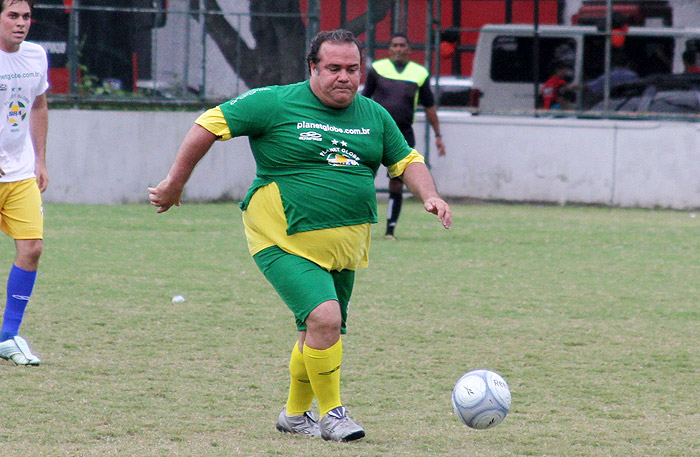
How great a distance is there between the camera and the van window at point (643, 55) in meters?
16.3

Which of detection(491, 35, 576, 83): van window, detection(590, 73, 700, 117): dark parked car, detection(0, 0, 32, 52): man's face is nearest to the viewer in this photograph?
detection(0, 0, 32, 52): man's face

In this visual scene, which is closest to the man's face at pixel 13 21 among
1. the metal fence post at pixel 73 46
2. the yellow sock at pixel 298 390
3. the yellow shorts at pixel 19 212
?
the yellow shorts at pixel 19 212

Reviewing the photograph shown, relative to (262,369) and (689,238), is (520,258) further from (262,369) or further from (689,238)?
(262,369)

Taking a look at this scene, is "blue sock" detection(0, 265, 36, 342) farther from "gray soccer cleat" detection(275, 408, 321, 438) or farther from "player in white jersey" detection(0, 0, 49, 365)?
"gray soccer cleat" detection(275, 408, 321, 438)

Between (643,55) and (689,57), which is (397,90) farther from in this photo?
(689,57)

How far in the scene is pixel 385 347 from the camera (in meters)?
6.95

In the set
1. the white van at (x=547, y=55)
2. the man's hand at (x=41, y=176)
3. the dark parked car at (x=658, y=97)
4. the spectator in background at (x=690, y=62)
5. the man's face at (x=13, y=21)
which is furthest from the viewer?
the white van at (x=547, y=55)

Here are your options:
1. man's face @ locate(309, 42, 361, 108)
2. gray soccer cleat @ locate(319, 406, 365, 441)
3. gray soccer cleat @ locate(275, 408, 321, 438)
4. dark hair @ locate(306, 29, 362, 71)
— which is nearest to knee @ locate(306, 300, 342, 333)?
gray soccer cleat @ locate(319, 406, 365, 441)

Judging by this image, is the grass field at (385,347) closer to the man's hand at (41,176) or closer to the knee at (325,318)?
the knee at (325,318)

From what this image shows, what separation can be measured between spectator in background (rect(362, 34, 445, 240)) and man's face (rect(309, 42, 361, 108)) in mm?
6941

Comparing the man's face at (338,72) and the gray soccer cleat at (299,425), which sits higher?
the man's face at (338,72)

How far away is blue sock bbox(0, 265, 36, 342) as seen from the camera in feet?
20.9

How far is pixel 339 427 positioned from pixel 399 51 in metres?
7.77

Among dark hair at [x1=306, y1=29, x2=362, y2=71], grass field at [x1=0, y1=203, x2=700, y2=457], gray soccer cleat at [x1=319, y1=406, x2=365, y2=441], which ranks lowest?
grass field at [x1=0, y1=203, x2=700, y2=457]
